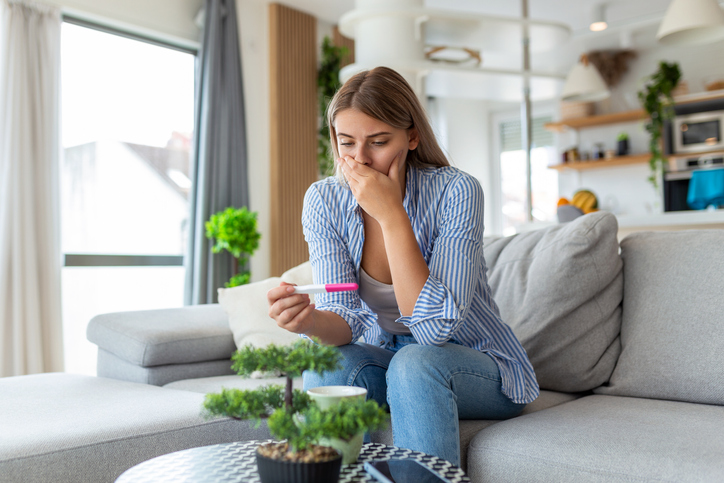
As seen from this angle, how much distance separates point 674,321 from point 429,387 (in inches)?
30.8

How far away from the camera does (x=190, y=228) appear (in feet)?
15.1

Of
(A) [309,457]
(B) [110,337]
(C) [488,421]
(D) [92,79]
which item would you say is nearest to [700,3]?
(C) [488,421]

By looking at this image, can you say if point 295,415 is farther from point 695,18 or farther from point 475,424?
point 695,18

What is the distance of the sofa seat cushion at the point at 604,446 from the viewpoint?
107 cm

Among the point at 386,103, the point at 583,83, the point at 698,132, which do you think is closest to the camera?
the point at 386,103

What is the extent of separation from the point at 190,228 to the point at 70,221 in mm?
793

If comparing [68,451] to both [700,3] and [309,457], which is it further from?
[700,3]

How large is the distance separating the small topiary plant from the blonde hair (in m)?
0.66

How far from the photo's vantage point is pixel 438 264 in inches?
51.1

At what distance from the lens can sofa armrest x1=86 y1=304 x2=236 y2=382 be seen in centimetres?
202

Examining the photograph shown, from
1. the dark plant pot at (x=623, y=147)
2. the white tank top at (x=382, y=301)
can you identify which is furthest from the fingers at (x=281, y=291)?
the dark plant pot at (x=623, y=147)

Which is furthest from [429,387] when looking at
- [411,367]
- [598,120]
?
[598,120]

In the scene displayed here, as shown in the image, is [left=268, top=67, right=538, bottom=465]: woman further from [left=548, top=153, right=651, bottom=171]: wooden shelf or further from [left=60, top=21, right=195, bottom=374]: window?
[left=548, top=153, right=651, bottom=171]: wooden shelf

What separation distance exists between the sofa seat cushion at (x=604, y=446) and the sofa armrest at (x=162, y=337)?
1122 millimetres
